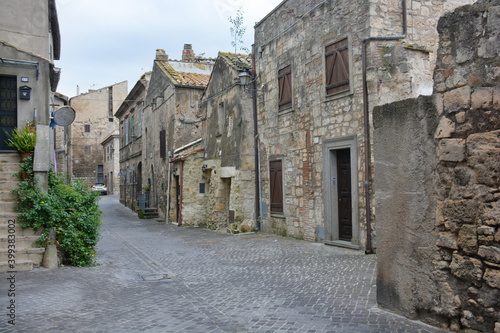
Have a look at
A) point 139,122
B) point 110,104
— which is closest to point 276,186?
point 139,122

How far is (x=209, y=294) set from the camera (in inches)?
252

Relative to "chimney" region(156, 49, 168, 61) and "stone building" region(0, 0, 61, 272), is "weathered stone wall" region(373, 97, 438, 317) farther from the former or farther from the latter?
"chimney" region(156, 49, 168, 61)

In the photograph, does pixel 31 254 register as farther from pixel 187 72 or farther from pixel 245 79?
pixel 187 72

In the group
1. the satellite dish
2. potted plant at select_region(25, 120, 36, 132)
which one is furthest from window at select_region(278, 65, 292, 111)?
potted plant at select_region(25, 120, 36, 132)

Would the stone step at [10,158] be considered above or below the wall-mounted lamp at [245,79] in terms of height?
below

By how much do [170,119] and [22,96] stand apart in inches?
419

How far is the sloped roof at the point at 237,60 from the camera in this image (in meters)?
15.8

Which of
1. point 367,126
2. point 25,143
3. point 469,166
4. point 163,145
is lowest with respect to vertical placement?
point 469,166

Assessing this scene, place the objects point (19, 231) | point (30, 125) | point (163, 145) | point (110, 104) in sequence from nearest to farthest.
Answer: point (19, 231), point (30, 125), point (163, 145), point (110, 104)

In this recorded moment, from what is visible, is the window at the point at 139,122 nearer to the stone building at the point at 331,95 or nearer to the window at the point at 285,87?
the stone building at the point at 331,95

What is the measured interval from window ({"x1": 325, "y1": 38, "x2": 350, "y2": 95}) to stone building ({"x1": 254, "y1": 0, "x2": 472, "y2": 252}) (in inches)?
Result: 0.9

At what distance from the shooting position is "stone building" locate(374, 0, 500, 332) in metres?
4.09

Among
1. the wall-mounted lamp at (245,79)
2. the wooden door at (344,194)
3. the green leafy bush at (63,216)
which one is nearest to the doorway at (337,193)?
the wooden door at (344,194)

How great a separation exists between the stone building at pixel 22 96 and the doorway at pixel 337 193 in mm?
6297
